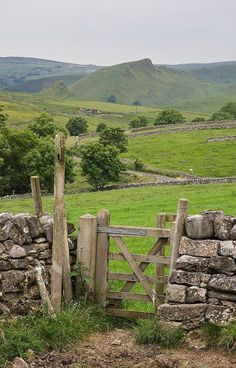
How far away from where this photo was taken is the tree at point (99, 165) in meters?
67.2

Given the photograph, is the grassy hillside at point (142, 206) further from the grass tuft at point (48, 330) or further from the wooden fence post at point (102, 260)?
the grass tuft at point (48, 330)

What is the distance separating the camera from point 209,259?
35.6ft

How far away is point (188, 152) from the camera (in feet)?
292

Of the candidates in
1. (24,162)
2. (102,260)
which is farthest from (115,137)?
(102,260)

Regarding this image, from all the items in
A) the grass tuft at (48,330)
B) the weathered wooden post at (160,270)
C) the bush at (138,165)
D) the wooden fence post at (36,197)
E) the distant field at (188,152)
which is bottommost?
the bush at (138,165)

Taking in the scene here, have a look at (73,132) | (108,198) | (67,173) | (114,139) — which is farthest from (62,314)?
(73,132)

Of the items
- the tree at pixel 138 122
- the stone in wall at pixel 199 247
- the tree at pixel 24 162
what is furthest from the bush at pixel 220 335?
the tree at pixel 138 122

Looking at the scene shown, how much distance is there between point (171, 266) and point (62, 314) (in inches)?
87.1

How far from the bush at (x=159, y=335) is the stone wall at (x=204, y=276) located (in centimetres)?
20

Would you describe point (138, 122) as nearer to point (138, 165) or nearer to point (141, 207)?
point (138, 165)

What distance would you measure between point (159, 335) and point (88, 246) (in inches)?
96.3

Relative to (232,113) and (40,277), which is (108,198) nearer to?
(40,277)

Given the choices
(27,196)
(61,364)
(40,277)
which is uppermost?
(40,277)

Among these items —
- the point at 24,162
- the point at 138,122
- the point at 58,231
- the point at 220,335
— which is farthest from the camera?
the point at 138,122
